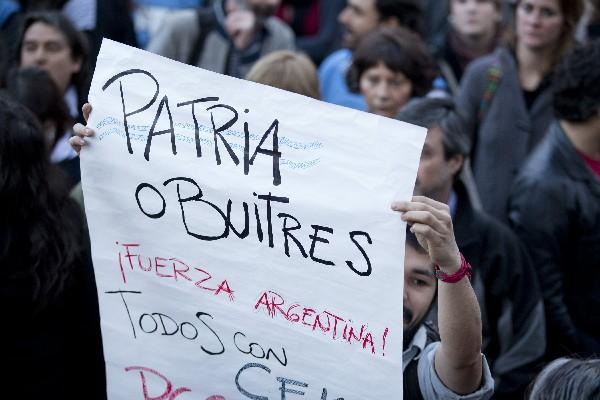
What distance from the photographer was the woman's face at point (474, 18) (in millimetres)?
5887

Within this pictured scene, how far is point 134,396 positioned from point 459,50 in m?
3.82

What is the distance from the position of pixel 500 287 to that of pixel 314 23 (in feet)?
13.0

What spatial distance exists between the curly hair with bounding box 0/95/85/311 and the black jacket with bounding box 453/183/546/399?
1.30m

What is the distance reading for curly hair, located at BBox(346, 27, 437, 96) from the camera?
4453 mm

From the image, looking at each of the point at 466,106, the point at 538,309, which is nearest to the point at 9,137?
the point at 538,309

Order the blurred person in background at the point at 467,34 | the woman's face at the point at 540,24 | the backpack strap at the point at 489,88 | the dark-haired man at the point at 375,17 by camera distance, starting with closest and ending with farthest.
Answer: the backpack strap at the point at 489,88
the woman's face at the point at 540,24
the dark-haired man at the point at 375,17
the blurred person in background at the point at 467,34

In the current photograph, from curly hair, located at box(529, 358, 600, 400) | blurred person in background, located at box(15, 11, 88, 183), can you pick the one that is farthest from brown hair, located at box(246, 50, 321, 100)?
curly hair, located at box(529, 358, 600, 400)

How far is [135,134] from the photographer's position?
2.44 m

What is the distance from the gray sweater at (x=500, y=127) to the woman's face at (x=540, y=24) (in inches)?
6.4

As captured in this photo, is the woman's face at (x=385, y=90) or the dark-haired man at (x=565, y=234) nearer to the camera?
the dark-haired man at (x=565, y=234)

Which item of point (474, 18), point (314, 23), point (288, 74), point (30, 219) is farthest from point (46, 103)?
point (314, 23)

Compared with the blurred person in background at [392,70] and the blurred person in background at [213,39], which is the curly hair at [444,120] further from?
the blurred person in background at [213,39]

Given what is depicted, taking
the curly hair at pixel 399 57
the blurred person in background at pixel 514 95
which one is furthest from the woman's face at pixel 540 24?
the curly hair at pixel 399 57

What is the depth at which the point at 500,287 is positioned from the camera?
11.1 ft
